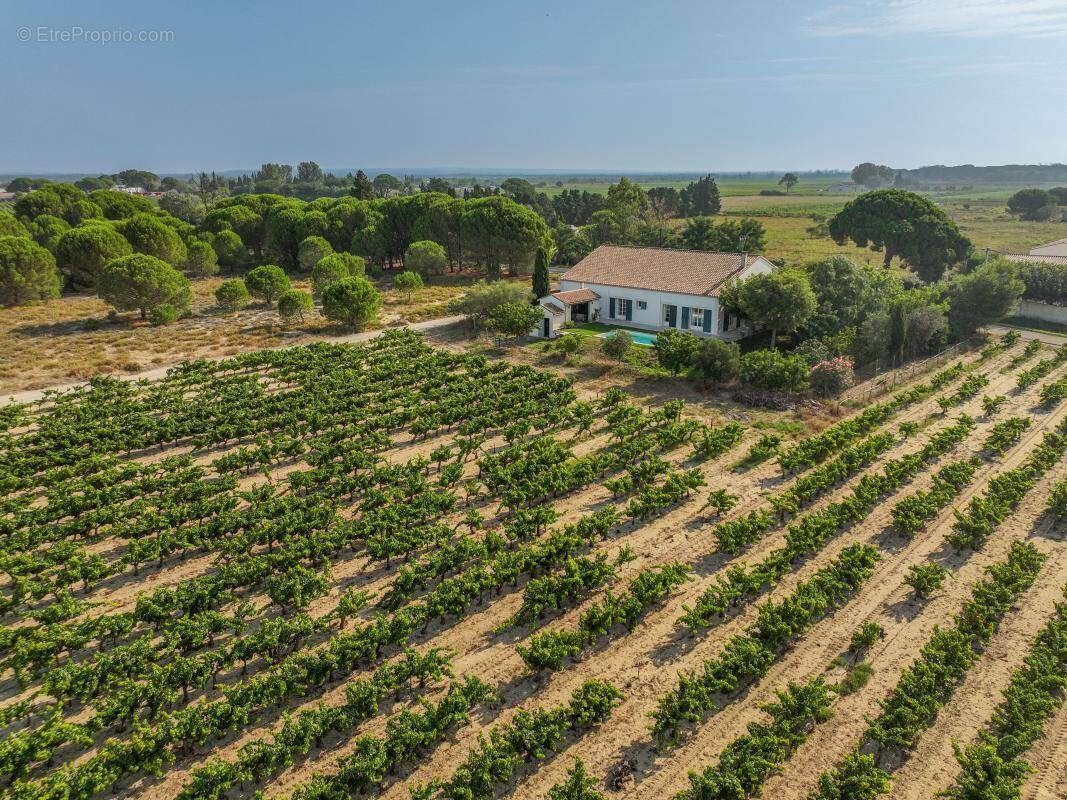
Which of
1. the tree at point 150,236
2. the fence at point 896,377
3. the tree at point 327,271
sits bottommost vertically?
the fence at point 896,377

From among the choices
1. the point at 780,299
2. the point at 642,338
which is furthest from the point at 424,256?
the point at 780,299

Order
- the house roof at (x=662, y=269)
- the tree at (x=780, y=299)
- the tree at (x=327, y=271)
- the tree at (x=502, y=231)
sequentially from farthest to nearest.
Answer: the tree at (x=502, y=231)
the tree at (x=327, y=271)
the house roof at (x=662, y=269)
the tree at (x=780, y=299)

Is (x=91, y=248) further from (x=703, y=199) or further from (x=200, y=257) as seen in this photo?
(x=703, y=199)

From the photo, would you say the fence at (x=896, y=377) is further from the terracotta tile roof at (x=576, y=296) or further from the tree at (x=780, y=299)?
the terracotta tile roof at (x=576, y=296)

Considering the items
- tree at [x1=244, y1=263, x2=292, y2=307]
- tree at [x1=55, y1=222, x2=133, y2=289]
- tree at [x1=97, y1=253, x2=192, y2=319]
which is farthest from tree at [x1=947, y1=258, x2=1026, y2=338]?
tree at [x1=55, y1=222, x2=133, y2=289]

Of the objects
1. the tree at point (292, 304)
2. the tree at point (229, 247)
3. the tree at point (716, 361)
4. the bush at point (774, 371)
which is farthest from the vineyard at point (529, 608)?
the tree at point (229, 247)
